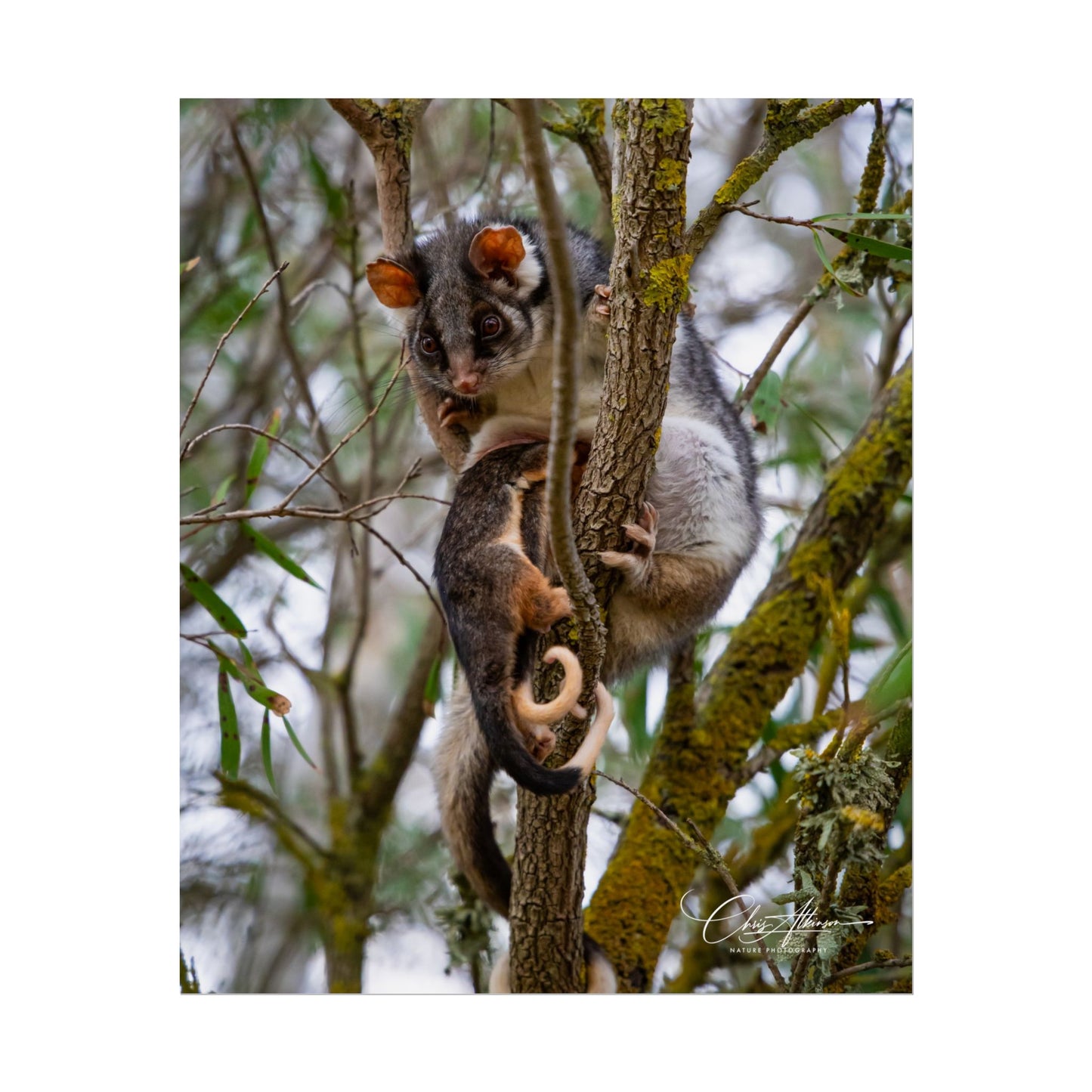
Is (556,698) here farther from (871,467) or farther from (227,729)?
(871,467)

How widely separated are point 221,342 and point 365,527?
0.63 metres

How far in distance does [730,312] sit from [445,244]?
0.95 metres

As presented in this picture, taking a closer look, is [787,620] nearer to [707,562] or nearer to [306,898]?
[707,562]

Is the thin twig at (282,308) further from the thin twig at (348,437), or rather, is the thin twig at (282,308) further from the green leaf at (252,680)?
the green leaf at (252,680)

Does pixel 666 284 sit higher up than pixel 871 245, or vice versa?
pixel 871 245

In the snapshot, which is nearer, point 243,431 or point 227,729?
point 227,729

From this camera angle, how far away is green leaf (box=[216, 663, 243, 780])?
3057mm

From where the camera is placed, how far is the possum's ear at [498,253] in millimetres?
2898

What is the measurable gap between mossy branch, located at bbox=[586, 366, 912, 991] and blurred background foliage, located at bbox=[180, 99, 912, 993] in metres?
0.07

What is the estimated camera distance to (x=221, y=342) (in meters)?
3.03

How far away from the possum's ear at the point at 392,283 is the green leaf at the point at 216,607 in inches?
35.9

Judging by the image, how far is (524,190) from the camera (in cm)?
353

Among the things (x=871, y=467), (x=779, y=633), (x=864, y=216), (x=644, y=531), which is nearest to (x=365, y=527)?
(x=644, y=531)
